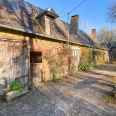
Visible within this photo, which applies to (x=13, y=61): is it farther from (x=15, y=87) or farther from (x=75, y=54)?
(x=75, y=54)

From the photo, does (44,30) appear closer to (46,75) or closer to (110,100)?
(46,75)

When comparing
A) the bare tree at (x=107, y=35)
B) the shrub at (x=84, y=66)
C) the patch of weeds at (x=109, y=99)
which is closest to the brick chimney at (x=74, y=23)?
the shrub at (x=84, y=66)

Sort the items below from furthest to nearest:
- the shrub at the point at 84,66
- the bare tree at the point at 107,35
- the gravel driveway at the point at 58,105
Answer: the bare tree at the point at 107,35 → the shrub at the point at 84,66 → the gravel driveway at the point at 58,105

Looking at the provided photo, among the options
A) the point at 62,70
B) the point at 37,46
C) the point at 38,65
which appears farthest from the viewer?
the point at 62,70

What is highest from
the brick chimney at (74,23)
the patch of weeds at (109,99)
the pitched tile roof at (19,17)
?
the brick chimney at (74,23)

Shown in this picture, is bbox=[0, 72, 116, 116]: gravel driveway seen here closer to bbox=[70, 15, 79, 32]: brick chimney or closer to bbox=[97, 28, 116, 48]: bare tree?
bbox=[70, 15, 79, 32]: brick chimney

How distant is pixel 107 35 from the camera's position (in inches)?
1411

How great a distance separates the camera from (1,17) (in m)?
5.11

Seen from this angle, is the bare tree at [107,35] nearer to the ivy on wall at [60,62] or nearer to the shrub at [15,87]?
the ivy on wall at [60,62]

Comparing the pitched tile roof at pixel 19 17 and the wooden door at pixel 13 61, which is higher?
the pitched tile roof at pixel 19 17

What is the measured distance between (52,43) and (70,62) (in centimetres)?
304

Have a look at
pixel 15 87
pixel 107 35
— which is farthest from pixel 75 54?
pixel 107 35

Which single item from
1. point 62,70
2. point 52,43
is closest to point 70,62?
point 62,70

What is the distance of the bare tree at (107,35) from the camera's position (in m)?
34.7
